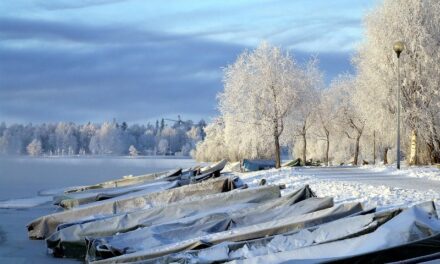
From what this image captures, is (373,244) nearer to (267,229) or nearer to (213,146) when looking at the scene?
(267,229)

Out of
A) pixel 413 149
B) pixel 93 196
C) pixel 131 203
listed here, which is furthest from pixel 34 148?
pixel 131 203

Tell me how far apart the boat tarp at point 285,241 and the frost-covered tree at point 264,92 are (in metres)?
27.0

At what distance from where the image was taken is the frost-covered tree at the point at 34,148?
178 metres

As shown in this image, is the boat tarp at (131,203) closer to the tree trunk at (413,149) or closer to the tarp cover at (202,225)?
the tarp cover at (202,225)

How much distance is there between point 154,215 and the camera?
1453 centimetres

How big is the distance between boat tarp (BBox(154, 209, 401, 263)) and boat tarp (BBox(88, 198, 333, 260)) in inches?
84.0

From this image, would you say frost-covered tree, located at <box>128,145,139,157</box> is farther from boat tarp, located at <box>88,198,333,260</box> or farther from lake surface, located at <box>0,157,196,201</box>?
boat tarp, located at <box>88,198,333,260</box>

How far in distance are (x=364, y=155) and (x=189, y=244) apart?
160 ft

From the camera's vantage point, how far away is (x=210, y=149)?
265 ft

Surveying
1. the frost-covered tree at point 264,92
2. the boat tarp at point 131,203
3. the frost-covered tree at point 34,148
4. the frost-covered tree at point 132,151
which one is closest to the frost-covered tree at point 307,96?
the frost-covered tree at point 264,92

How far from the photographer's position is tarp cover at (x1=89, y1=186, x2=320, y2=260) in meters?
10.9

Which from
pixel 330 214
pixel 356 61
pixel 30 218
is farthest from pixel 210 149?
pixel 330 214

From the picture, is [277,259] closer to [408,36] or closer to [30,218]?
[30,218]

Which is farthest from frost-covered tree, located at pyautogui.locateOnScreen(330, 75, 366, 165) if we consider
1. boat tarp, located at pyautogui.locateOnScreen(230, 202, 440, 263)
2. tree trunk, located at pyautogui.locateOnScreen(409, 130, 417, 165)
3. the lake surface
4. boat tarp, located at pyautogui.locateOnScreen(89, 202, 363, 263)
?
boat tarp, located at pyautogui.locateOnScreen(230, 202, 440, 263)
